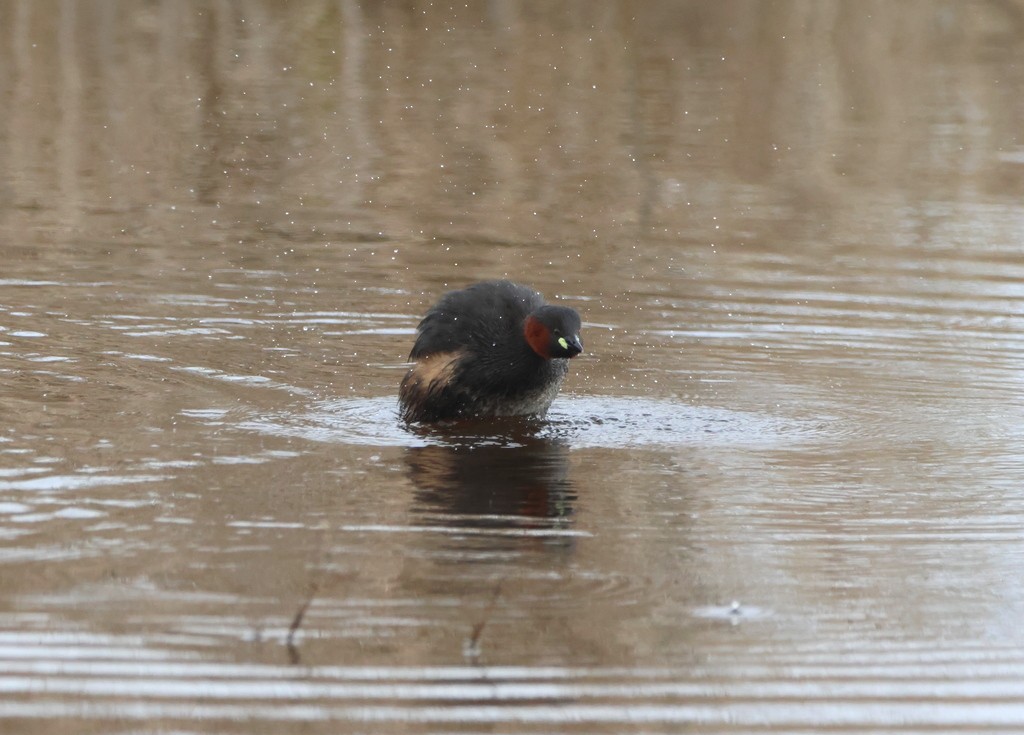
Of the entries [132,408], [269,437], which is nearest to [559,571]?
[269,437]

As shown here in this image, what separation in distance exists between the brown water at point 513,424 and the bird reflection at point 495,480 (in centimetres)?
3

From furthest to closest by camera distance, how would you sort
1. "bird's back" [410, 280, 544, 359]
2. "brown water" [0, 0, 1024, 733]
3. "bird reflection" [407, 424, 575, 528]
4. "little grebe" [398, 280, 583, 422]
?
"bird's back" [410, 280, 544, 359] < "little grebe" [398, 280, 583, 422] < "bird reflection" [407, 424, 575, 528] < "brown water" [0, 0, 1024, 733]

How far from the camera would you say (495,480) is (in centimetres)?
778

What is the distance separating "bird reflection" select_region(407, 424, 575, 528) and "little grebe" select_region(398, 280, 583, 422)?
165 millimetres

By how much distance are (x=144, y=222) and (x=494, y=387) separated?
226 inches

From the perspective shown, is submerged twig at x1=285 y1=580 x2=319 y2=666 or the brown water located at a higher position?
submerged twig at x1=285 y1=580 x2=319 y2=666

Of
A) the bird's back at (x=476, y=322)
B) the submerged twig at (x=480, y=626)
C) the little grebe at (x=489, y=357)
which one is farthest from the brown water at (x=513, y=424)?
the bird's back at (x=476, y=322)

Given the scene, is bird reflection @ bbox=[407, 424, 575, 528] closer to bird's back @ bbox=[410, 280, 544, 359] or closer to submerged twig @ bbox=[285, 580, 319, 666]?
bird's back @ bbox=[410, 280, 544, 359]

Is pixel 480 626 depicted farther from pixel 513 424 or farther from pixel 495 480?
pixel 513 424

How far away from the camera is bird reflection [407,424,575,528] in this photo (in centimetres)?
707

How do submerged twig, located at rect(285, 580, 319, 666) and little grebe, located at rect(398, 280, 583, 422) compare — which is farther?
little grebe, located at rect(398, 280, 583, 422)

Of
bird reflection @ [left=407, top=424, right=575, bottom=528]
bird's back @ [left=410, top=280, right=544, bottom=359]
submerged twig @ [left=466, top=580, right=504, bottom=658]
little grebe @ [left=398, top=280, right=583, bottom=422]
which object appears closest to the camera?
submerged twig @ [left=466, top=580, right=504, bottom=658]

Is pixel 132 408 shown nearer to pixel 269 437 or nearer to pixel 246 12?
pixel 269 437

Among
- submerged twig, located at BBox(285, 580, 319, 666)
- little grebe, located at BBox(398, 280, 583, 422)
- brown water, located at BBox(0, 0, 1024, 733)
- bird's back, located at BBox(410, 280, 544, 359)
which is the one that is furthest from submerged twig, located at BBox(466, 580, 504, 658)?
bird's back, located at BBox(410, 280, 544, 359)
